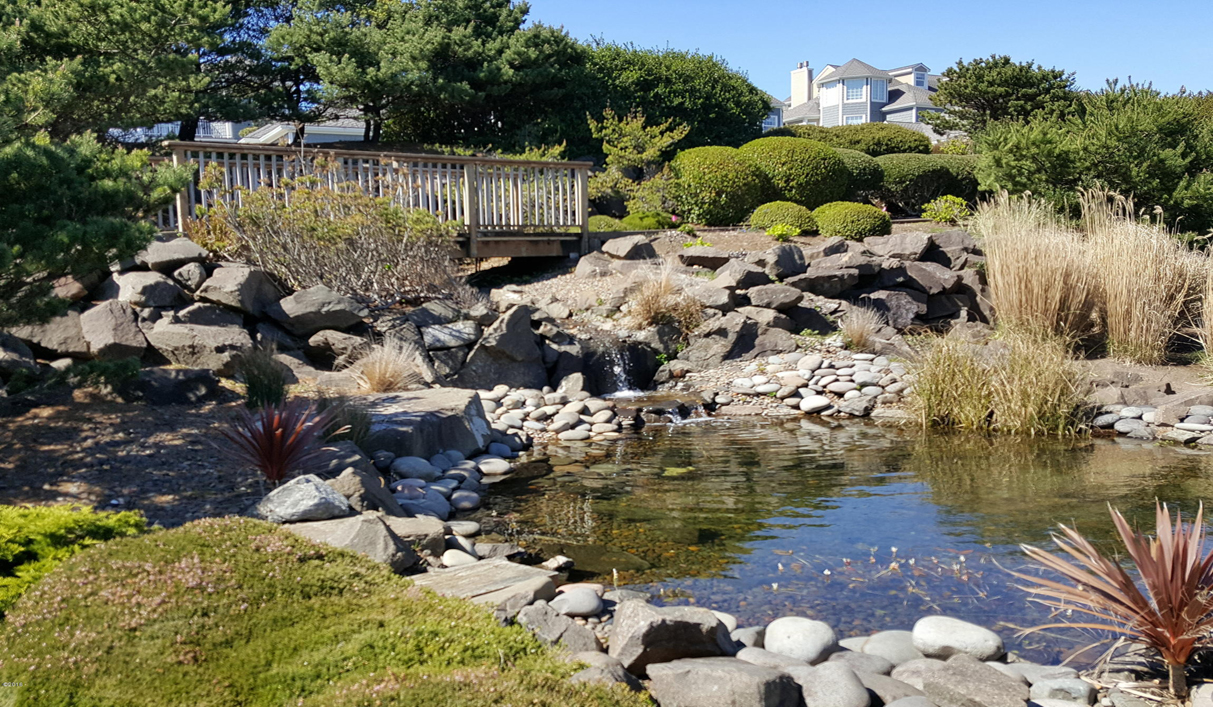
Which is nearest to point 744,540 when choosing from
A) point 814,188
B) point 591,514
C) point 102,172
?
A: point 591,514

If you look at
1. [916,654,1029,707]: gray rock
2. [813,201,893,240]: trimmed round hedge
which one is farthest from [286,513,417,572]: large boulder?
[813,201,893,240]: trimmed round hedge

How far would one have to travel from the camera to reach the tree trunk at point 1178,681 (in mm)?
3465

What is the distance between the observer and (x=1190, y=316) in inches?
444

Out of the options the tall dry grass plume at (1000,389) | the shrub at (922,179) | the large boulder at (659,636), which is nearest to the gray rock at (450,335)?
the tall dry grass plume at (1000,389)

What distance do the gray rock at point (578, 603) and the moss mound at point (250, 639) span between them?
62 cm

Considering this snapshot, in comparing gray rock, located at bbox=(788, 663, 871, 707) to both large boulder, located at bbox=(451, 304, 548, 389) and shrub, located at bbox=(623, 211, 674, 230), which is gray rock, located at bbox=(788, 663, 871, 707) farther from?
shrub, located at bbox=(623, 211, 674, 230)

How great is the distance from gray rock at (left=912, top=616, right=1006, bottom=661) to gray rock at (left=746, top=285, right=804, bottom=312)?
852cm

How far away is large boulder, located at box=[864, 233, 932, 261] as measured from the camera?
46.7 feet

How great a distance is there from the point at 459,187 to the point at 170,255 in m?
4.64

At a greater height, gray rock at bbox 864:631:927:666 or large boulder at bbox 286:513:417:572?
large boulder at bbox 286:513:417:572

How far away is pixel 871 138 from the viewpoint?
23.3 metres

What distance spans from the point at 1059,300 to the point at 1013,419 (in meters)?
2.86

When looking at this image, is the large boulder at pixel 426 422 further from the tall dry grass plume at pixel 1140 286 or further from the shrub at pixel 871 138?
the shrub at pixel 871 138

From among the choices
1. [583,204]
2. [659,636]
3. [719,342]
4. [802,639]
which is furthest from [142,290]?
[583,204]
